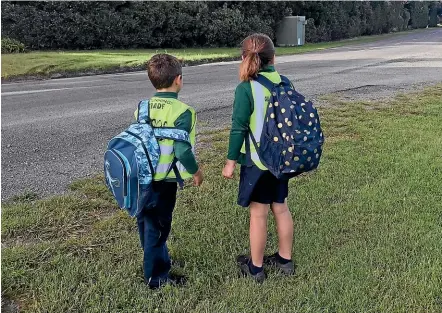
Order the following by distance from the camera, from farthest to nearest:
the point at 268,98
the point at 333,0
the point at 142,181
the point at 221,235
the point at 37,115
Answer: the point at 333,0 < the point at 37,115 < the point at 221,235 < the point at 268,98 < the point at 142,181

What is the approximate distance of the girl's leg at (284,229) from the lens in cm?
317

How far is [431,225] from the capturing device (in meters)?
3.69

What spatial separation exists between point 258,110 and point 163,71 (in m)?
0.60

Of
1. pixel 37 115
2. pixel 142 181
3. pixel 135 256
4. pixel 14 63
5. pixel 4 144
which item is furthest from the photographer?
pixel 14 63

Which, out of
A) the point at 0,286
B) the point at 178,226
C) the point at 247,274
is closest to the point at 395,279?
the point at 247,274

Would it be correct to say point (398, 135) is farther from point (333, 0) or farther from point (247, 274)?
point (333, 0)

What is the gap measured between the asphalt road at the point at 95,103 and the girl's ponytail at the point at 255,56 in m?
2.48

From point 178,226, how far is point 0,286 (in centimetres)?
134

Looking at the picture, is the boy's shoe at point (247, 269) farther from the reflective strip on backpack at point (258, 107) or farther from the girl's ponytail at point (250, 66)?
the girl's ponytail at point (250, 66)

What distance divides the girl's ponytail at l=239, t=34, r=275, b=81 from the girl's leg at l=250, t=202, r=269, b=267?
81cm

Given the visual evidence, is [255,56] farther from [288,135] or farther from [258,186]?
[258,186]

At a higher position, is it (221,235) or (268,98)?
(268,98)

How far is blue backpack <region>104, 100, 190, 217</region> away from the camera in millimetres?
2682

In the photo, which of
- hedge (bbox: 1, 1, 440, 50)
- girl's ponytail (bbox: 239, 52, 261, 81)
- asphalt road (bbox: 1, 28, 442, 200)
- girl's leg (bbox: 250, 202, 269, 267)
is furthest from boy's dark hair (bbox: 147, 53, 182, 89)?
hedge (bbox: 1, 1, 440, 50)
